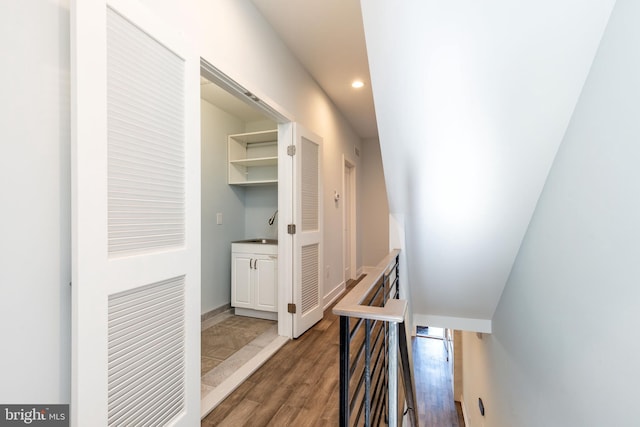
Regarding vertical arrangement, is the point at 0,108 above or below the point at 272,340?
above

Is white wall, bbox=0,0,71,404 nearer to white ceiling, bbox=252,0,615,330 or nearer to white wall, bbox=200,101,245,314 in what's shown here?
white ceiling, bbox=252,0,615,330

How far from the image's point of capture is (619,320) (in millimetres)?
979

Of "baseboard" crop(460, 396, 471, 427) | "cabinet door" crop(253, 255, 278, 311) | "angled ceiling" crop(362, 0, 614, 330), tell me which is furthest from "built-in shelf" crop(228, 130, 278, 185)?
"baseboard" crop(460, 396, 471, 427)

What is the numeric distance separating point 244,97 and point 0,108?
137 cm

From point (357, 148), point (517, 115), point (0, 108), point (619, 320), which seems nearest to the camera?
point (0, 108)

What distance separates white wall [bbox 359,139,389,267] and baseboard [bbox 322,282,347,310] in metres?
1.64

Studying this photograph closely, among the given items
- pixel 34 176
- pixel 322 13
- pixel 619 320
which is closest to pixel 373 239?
pixel 322 13

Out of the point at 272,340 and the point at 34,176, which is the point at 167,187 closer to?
the point at 34,176

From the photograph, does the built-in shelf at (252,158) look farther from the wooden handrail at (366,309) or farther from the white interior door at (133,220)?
the wooden handrail at (366,309)

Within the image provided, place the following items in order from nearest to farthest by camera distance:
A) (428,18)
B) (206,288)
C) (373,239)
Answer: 1. (428,18)
2. (206,288)
3. (373,239)

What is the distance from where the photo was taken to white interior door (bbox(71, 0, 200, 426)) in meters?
0.94

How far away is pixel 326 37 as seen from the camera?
2463 millimetres

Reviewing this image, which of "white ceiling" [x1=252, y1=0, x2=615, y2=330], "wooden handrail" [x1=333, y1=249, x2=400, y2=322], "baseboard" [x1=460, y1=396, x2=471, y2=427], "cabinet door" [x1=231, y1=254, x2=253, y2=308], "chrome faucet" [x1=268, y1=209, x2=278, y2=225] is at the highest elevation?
"white ceiling" [x1=252, y1=0, x2=615, y2=330]

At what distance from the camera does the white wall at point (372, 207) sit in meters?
5.68
